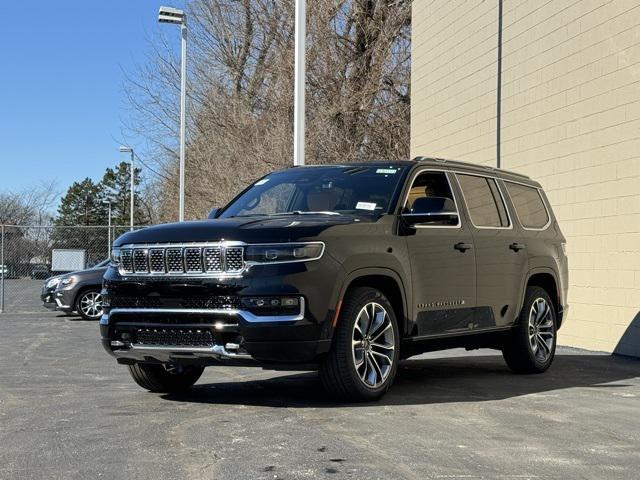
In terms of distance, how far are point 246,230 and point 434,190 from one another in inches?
93.3

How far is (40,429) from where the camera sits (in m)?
6.07

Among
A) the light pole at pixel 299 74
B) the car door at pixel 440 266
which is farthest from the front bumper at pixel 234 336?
the light pole at pixel 299 74

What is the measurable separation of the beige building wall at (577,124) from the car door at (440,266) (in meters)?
4.22

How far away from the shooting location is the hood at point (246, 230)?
6539mm

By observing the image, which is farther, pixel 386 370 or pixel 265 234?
pixel 386 370

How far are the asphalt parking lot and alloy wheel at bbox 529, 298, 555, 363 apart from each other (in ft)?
1.25

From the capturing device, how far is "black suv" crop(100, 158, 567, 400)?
646cm

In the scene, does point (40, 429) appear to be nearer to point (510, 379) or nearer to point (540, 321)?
point (510, 379)

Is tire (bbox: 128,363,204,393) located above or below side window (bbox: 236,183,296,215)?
below

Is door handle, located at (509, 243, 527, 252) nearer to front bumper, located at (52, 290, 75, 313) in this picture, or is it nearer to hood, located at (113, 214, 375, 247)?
hood, located at (113, 214, 375, 247)

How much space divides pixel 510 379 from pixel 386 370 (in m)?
2.25

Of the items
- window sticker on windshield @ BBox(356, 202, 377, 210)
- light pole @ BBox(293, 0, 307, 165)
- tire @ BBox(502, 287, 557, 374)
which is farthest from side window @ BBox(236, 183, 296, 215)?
light pole @ BBox(293, 0, 307, 165)

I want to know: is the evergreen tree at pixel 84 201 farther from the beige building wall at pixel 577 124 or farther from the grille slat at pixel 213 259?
the grille slat at pixel 213 259

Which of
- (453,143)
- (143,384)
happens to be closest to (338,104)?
(453,143)
